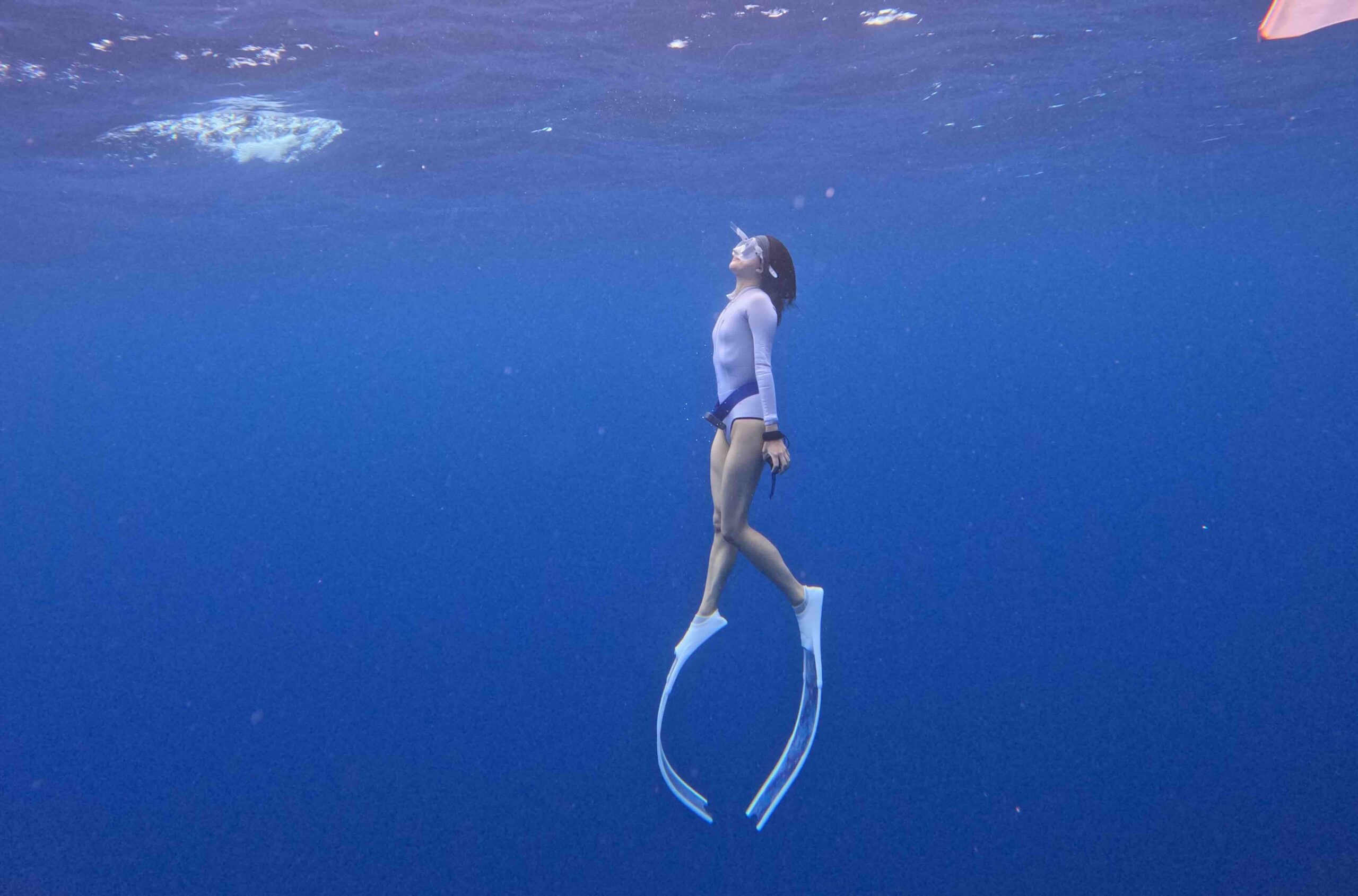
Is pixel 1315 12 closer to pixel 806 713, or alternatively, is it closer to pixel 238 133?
pixel 806 713

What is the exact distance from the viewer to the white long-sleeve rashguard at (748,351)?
14.3 feet

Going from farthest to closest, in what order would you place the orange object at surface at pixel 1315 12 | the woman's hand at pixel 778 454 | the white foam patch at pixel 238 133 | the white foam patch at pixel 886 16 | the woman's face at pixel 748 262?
the white foam patch at pixel 238 133 → the white foam patch at pixel 886 16 → the woman's face at pixel 748 262 → the woman's hand at pixel 778 454 → the orange object at surface at pixel 1315 12

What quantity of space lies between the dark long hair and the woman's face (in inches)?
1.6

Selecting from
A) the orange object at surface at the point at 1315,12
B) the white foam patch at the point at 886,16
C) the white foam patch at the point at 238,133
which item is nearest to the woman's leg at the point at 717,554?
the orange object at surface at the point at 1315,12

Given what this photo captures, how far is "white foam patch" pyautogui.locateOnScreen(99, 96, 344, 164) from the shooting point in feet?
34.4

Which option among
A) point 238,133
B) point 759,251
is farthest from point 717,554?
point 238,133

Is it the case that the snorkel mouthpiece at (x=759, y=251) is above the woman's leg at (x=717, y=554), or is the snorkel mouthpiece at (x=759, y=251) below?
above

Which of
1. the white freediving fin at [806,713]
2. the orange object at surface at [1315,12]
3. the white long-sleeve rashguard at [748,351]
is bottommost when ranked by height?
the white freediving fin at [806,713]

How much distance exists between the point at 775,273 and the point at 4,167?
13680mm

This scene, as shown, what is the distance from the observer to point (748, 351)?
14.9 ft

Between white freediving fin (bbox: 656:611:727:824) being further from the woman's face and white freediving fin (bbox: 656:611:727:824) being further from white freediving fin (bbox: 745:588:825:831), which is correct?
the woman's face

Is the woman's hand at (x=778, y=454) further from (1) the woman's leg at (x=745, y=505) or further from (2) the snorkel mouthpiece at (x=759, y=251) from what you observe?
(2) the snorkel mouthpiece at (x=759, y=251)

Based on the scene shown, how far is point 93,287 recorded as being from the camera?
2314 cm

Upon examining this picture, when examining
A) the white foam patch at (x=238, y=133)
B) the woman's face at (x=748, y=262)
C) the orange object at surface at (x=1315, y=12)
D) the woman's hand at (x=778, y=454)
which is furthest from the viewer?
the white foam patch at (x=238, y=133)
